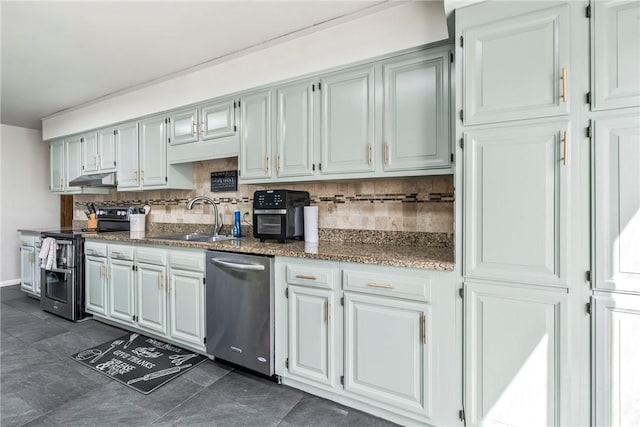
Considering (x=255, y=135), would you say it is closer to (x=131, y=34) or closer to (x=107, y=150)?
(x=131, y=34)

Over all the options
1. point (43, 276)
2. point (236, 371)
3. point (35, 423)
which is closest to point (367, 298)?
point (236, 371)

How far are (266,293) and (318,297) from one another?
0.38m

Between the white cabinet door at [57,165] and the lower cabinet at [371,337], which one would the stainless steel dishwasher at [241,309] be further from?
the white cabinet door at [57,165]

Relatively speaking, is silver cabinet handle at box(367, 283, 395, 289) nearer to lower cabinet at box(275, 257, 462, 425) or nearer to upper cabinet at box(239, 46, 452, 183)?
lower cabinet at box(275, 257, 462, 425)

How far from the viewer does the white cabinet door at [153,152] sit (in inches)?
135

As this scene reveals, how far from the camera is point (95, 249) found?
3.43m

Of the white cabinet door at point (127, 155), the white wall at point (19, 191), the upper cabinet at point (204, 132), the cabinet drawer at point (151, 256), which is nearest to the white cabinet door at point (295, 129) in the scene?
the upper cabinet at point (204, 132)

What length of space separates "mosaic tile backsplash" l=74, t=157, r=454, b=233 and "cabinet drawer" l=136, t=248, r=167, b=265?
0.74 metres

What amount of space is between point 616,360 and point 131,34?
11.3 feet

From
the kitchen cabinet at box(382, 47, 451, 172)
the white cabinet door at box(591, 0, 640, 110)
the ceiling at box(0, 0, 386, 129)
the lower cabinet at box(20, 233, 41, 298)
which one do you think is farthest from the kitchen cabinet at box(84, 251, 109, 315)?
the white cabinet door at box(591, 0, 640, 110)

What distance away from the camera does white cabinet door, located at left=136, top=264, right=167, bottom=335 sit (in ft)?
9.29

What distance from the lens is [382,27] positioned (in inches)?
84.8

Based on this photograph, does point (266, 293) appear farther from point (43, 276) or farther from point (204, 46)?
point (43, 276)

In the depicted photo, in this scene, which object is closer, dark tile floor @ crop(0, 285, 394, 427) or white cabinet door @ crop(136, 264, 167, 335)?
dark tile floor @ crop(0, 285, 394, 427)
